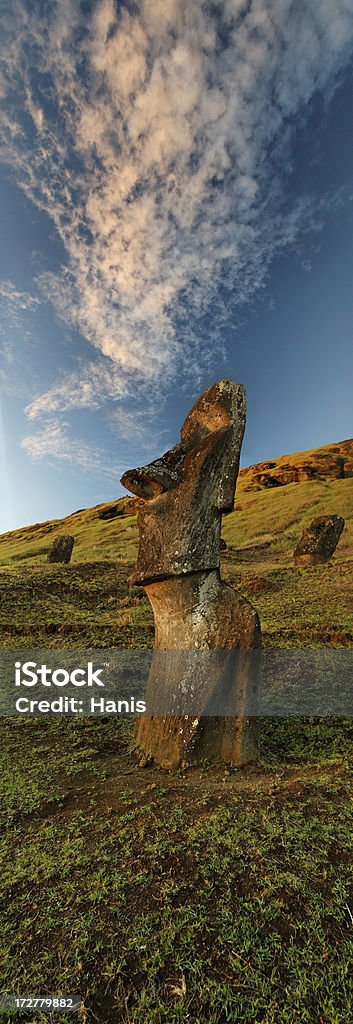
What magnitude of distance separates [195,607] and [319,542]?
62.4 feet

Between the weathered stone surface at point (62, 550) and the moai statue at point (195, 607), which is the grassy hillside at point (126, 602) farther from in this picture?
the weathered stone surface at point (62, 550)

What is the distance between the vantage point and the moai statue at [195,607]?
5.00m

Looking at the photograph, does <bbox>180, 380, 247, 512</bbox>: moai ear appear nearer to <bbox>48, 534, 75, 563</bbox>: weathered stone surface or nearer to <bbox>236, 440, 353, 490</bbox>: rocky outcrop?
<bbox>48, 534, 75, 563</bbox>: weathered stone surface

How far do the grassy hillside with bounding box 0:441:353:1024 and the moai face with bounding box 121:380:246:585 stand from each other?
2.16 meters

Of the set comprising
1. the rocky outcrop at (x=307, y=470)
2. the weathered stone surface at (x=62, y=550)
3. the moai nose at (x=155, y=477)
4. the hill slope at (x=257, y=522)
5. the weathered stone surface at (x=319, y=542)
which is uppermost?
the rocky outcrop at (x=307, y=470)

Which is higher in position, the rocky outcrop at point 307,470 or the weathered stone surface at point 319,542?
the rocky outcrop at point 307,470

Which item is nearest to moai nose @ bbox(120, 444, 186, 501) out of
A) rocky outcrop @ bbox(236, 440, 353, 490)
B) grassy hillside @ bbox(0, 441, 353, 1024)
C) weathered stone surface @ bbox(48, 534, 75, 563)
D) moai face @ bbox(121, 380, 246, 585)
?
moai face @ bbox(121, 380, 246, 585)

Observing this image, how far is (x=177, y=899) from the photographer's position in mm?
2705

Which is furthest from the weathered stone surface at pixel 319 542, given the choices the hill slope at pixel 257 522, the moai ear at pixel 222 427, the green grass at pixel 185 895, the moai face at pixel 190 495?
the green grass at pixel 185 895

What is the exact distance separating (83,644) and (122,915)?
26.5 ft

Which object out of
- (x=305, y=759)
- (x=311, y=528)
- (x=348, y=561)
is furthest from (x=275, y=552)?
(x=305, y=759)

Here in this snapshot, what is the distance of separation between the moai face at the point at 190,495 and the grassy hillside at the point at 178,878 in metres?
2.16

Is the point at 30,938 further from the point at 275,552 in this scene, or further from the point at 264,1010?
the point at 275,552

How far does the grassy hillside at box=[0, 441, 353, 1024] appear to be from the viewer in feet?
7.00
